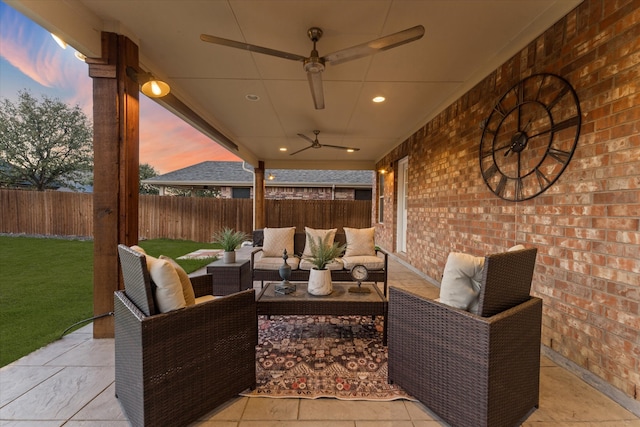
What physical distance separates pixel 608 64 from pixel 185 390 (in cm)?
326

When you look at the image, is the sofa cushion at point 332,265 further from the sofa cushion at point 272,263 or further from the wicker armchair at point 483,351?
the wicker armchair at point 483,351

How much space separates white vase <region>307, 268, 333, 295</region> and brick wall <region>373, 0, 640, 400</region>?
6.02ft

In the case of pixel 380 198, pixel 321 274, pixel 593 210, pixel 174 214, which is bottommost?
pixel 321 274

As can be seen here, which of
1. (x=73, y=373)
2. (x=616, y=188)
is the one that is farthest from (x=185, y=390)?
(x=616, y=188)

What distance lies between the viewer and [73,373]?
1941 mm

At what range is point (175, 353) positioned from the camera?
1413 millimetres

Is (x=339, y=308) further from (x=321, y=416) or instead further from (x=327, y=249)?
(x=321, y=416)

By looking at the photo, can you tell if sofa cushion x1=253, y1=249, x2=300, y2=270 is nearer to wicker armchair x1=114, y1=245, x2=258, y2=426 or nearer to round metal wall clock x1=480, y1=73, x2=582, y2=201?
wicker armchair x1=114, y1=245, x2=258, y2=426

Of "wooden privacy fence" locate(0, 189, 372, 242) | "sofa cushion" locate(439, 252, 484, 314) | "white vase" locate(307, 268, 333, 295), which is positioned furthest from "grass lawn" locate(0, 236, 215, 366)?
"sofa cushion" locate(439, 252, 484, 314)

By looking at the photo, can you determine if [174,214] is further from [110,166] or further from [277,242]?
[110,166]

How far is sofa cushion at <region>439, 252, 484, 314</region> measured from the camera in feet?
5.12

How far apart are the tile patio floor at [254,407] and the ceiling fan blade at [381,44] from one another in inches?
96.9

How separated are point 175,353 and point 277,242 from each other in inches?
101

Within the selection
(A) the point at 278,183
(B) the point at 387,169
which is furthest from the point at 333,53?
(A) the point at 278,183
